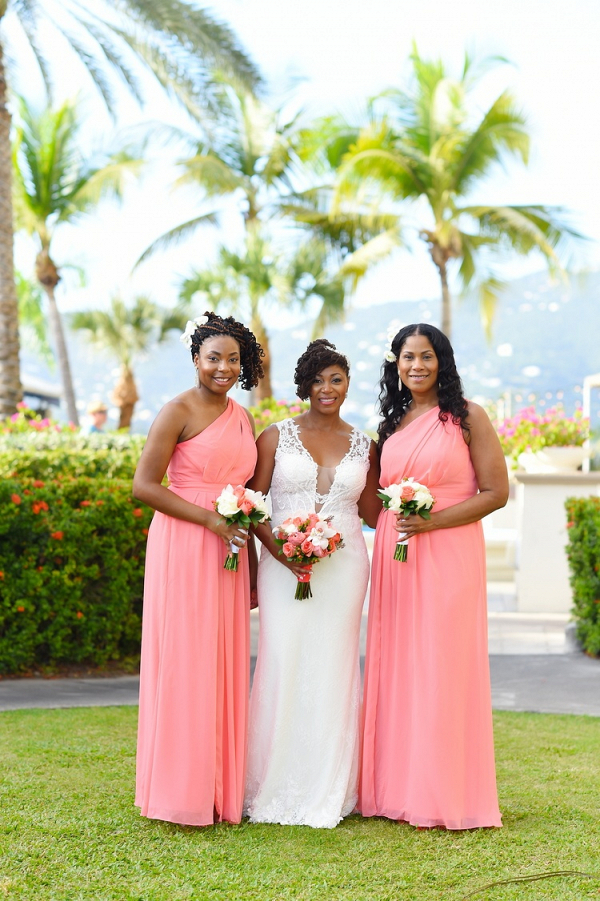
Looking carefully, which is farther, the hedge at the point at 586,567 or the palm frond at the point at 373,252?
the palm frond at the point at 373,252

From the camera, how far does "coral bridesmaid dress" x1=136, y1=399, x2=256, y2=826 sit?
172 inches

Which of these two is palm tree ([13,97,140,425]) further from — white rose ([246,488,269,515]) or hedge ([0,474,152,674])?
white rose ([246,488,269,515])

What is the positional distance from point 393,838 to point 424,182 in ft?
70.5

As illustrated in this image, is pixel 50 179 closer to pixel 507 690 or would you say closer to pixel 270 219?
pixel 270 219

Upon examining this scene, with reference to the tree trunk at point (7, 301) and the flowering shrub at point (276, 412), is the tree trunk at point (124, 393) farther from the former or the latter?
the flowering shrub at point (276, 412)

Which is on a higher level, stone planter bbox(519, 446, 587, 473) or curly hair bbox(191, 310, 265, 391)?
curly hair bbox(191, 310, 265, 391)

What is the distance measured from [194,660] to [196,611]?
218 millimetres

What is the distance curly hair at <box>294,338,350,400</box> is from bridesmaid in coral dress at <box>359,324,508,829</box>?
0.95ft

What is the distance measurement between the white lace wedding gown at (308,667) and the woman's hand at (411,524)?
1.24ft

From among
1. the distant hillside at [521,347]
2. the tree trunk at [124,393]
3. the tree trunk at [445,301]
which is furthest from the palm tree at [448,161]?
the distant hillside at [521,347]

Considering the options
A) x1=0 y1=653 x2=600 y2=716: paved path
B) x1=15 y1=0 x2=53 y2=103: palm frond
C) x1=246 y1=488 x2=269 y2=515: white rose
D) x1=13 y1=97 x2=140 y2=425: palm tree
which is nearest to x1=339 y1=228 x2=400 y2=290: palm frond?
x1=13 y1=97 x2=140 y2=425: palm tree

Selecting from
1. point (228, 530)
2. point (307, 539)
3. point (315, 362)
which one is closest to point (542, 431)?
point (315, 362)

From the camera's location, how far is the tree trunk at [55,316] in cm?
2814

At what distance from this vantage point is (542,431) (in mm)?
13688
